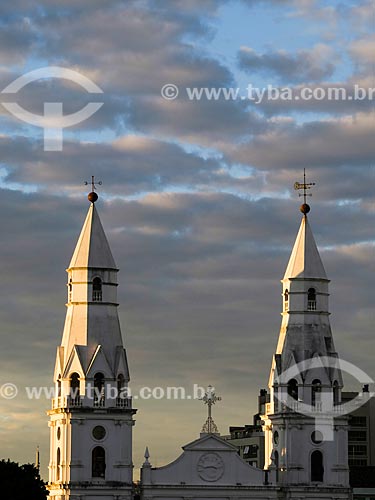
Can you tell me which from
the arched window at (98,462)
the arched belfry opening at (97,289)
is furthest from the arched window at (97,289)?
the arched window at (98,462)

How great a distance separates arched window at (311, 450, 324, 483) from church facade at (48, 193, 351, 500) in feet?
0.22

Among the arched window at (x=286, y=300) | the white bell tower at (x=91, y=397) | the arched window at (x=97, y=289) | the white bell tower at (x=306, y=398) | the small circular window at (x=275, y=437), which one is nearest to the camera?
the white bell tower at (x=91, y=397)

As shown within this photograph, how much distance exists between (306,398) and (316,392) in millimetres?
849

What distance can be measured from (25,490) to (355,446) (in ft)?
208

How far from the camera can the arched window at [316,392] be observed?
11250 cm

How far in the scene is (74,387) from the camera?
10869 centimetres

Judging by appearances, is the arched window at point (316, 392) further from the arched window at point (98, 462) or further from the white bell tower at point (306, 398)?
the arched window at point (98, 462)

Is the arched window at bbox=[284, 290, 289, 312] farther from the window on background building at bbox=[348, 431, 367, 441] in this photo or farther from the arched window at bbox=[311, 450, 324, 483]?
the window on background building at bbox=[348, 431, 367, 441]

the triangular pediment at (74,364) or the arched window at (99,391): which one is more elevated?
the triangular pediment at (74,364)

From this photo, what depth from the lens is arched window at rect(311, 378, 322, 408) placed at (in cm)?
11250

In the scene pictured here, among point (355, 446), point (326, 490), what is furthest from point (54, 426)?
point (355, 446)

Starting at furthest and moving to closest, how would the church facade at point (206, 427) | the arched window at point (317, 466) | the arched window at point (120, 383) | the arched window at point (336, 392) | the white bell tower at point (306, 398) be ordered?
1. the arched window at point (336, 392)
2. the arched window at point (317, 466)
3. the white bell tower at point (306, 398)
4. the arched window at point (120, 383)
5. the church facade at point (206, 427)

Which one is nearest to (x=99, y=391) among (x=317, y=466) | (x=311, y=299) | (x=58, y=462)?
(x=58, y=462)

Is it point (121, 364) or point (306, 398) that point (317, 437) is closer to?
point (306, 398)
